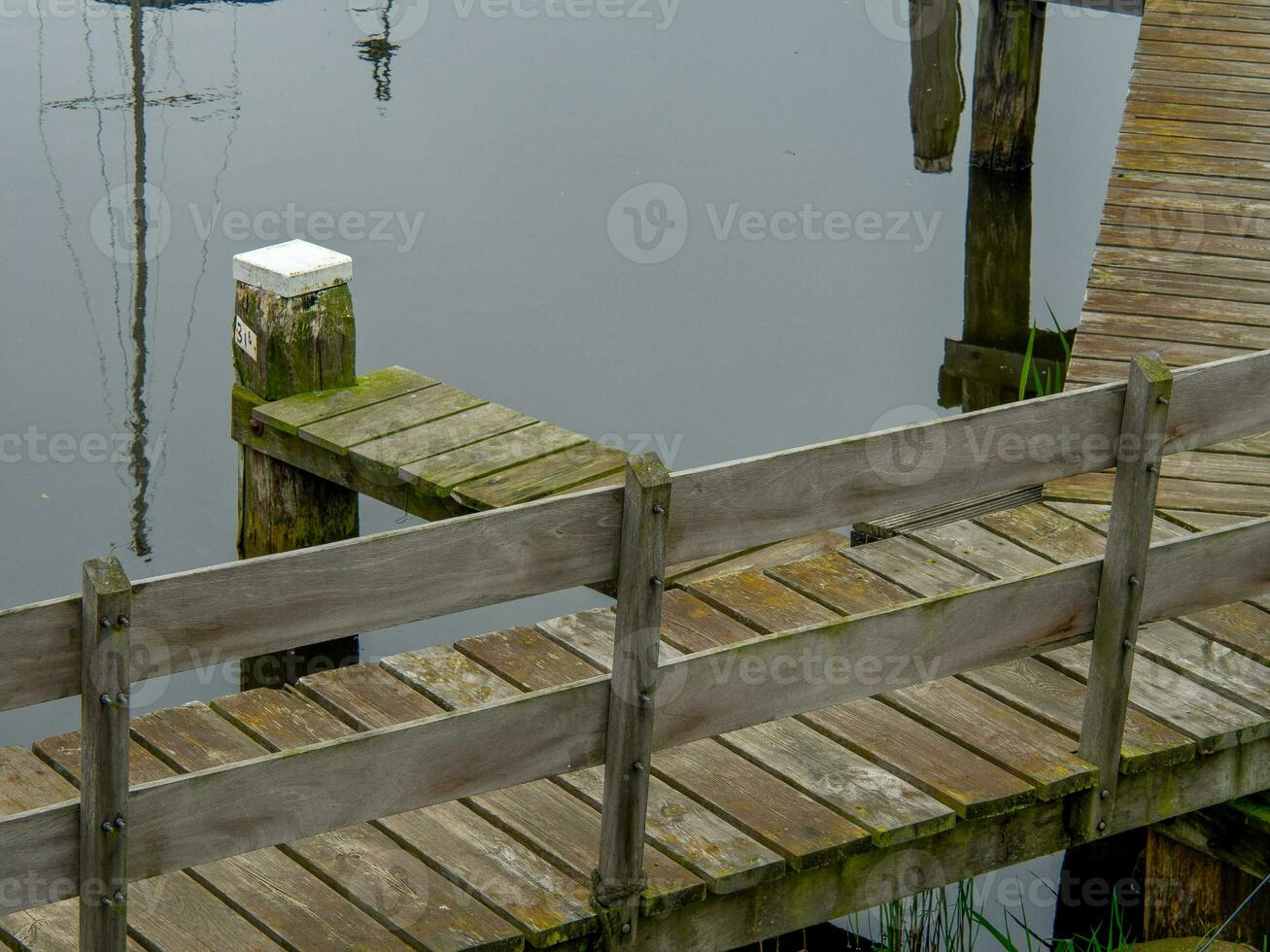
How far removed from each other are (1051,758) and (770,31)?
12818 millimetres

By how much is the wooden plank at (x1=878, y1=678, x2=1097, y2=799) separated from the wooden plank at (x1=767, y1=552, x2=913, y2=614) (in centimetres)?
38

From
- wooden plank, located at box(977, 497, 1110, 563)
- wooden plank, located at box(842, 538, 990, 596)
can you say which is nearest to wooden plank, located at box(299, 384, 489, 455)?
wooden plank, located at box(842, 538, 990, 596)

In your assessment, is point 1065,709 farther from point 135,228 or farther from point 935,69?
point 135,228

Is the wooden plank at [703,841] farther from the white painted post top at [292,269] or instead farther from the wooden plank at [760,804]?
the white painted post top at [292,269]

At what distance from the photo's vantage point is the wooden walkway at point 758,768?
3.35 meters

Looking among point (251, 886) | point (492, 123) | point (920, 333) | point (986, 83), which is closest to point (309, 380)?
point (251, 886)

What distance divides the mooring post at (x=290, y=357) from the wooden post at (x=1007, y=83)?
6781 mm

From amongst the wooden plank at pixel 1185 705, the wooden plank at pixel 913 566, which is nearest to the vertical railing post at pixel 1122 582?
the wooden plank at pixel 1185 705

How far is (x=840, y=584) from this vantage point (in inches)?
183

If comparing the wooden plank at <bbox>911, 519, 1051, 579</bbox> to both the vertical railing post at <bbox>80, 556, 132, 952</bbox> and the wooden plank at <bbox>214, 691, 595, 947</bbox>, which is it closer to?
the wooden plank at <bbox>214, 691, 595, 947</bbox>

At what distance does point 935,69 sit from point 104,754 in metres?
10.7

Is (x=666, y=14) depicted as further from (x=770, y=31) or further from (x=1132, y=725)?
(x=1132, y=725)

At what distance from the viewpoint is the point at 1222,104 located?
8992 millimetres

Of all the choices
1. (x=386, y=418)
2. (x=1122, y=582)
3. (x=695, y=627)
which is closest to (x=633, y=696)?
(x=1122, y=582)
